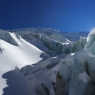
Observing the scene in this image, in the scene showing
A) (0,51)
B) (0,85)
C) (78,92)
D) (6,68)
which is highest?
(0,51)

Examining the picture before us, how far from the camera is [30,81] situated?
21.1 feet

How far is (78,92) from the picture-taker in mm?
4531

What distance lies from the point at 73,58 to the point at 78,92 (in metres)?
1.56

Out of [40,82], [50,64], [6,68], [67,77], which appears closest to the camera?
[67,77]

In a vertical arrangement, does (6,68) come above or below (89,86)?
above

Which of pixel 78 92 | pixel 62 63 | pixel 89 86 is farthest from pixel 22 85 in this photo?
pixel 89 86

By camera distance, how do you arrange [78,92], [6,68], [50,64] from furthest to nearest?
[6,68] < [50,64] < [78,92]

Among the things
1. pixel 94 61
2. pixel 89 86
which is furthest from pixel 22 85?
pixel 94 61

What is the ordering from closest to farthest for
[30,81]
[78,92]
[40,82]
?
[78,92]
[40,82]
[30,81]

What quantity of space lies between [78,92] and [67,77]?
798 mm

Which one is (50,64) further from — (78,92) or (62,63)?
(78,92)

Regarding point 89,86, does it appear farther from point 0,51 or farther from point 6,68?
point 0,51

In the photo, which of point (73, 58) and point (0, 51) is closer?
point (73, 58)

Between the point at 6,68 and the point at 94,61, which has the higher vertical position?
the point at 6,68
